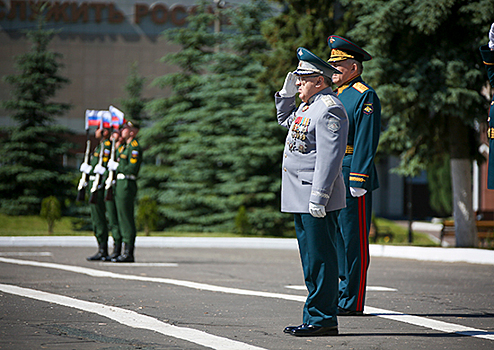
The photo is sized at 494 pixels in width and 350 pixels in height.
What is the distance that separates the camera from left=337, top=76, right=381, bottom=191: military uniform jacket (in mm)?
6055

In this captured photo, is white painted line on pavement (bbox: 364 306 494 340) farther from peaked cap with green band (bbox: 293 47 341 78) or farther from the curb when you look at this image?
the curb

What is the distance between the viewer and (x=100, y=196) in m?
11.9

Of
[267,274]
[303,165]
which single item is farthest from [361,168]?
[267,274]

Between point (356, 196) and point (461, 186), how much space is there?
11.4 meters

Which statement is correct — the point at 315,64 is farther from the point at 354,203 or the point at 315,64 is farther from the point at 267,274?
the point at 267,274

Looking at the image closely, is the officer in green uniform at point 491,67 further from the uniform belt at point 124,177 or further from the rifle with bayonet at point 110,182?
the rifle with bayonet at point 110,182

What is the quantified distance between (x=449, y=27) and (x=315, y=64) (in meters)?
11.3

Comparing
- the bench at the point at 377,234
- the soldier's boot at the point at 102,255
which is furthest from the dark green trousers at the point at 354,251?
the bench at the point at 377,234

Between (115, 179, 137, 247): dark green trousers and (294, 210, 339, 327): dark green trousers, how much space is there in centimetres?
646

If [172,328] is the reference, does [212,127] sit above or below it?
above

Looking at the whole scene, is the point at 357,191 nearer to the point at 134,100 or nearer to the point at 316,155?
the point at 316,155

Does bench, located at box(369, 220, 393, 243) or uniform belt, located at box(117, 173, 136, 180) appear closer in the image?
uniform belt, located at box(117, 173, 136, 180)

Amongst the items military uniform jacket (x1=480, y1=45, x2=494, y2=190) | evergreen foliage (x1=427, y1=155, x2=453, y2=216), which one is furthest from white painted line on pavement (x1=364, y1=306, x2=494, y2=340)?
evergreen foliage (x1=427, y1=155, x2=453, y2=216)

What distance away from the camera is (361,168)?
6035mm
